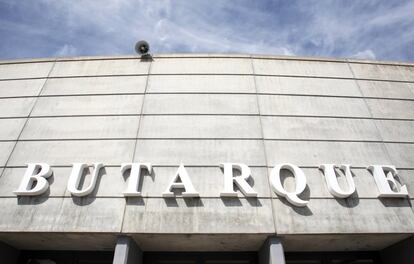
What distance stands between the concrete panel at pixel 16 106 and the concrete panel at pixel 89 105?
0.30 meters

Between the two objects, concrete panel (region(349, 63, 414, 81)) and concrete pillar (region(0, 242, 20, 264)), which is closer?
concrete pillar (region(0, 242, 20, 264))

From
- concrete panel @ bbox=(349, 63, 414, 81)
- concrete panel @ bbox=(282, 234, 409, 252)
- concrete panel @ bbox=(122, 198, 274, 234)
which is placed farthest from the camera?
concrete panel @ bbox=(349, 63, 414, 81)

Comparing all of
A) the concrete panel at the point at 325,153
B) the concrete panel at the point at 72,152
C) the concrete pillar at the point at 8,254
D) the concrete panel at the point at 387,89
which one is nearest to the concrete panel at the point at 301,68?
the concrete panel at the point at 387,89

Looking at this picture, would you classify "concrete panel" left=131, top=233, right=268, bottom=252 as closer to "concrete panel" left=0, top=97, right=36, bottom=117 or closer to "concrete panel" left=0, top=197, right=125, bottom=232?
"concrete panel" left=0, top=197, right=125, bottom=232

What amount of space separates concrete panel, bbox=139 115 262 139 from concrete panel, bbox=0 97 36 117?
13.5 ft

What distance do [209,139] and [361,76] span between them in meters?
6.45

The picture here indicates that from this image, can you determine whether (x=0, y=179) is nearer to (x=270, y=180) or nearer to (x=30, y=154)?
(x=30, y=154)

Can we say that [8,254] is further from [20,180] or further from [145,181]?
[145,181]

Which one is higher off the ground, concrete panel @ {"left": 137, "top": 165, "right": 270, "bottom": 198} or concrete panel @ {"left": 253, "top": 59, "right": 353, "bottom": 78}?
concrete panel @ {"left": 253, "top": 59, "right": 353, "bottom": 78}

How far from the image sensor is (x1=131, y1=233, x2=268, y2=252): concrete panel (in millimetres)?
7242

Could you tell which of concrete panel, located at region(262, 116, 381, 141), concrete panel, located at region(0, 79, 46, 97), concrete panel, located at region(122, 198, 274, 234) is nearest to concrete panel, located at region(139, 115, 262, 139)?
concrete panel, located at region(262, 116, 381, 141)

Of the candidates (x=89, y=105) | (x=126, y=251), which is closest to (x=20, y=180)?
(x=89, y=105)

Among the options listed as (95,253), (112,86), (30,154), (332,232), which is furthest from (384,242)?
(30,154)

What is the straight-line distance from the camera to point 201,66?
10.8 m
